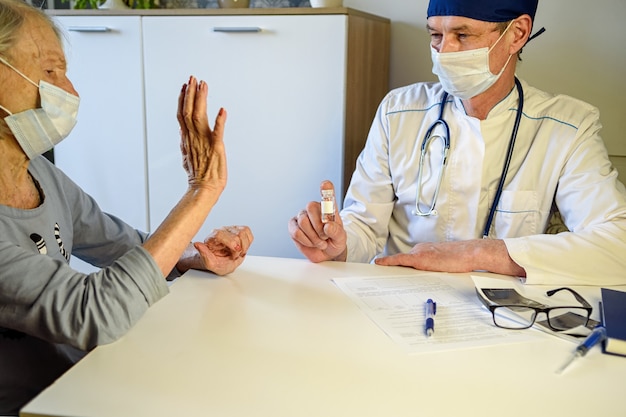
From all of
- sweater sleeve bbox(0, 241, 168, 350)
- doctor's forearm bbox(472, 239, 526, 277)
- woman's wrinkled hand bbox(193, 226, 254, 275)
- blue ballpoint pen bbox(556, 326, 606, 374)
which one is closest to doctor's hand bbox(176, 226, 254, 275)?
woman's wrinkled hand bbox(193, 226, 254, 275)

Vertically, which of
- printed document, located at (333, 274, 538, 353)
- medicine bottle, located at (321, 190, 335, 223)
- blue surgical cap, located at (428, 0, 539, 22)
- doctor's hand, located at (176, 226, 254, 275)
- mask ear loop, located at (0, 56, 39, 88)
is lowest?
printed document, located at (333, 274, 538, 353)

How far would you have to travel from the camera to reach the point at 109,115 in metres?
2.29

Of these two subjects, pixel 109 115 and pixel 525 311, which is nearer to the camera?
pixel 525 311

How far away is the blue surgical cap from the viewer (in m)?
1.54

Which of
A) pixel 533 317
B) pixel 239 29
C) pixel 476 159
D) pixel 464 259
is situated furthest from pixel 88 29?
pixel 533 317

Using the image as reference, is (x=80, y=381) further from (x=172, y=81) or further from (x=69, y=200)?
(x=172, y=81)

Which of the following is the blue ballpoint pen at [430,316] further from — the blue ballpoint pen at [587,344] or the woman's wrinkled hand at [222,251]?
the woman's wrinkled hand at [222,251]

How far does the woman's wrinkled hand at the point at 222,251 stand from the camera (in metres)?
1.22

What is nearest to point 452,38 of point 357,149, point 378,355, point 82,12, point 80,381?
point 357,149

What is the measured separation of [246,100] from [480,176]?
920mm

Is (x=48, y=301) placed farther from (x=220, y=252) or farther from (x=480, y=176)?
(x=480, y=176)

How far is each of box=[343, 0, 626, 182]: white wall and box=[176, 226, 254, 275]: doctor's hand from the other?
141cm

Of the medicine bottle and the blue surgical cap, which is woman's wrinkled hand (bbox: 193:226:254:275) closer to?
the medicine bottle

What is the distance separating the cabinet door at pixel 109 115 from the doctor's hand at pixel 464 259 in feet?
→ 4.29
